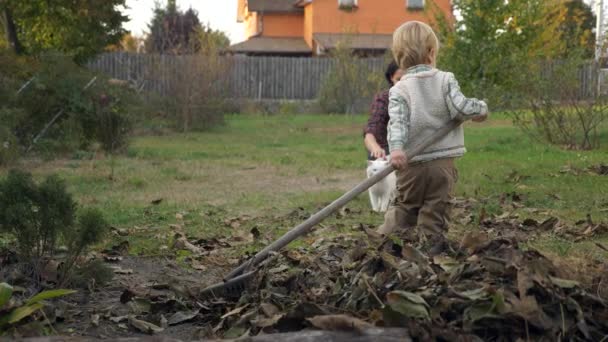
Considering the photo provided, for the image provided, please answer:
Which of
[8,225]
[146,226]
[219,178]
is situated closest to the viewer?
[8,225]

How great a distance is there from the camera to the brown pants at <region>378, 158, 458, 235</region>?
18.6ft

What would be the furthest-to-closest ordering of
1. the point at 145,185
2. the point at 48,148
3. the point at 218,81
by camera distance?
1. the point at 218,81
2. the point at 48,148
3. the point at 145,185

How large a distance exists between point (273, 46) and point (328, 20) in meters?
3.51

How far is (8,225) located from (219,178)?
759 cm

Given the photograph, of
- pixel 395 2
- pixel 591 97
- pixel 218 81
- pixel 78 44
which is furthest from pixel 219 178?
pixel 395 2

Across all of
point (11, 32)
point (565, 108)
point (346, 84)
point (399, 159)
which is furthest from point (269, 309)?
point (346, 84)

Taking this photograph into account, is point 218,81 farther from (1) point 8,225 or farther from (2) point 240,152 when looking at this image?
(1) point 8,225

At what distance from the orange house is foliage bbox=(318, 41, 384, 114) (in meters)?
8.99

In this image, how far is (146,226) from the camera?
7797mm

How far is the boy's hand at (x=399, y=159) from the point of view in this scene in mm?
5195

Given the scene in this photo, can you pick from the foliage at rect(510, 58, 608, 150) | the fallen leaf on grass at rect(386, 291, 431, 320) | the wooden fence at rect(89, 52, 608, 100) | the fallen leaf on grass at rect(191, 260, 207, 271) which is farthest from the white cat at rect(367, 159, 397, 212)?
the wooden fence at rect(89, 52, 608, 100)

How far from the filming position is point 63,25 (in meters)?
19.9

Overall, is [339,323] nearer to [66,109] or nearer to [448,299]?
→ [448,299]

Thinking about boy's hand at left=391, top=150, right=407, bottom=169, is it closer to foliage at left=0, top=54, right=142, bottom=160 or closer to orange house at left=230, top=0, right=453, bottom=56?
foliage at left=0, top=54, right=142, bottom=160
